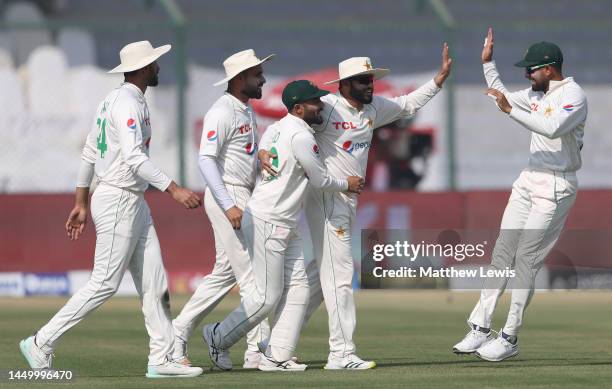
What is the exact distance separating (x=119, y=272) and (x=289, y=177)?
136cm

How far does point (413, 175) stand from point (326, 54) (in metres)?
3.33

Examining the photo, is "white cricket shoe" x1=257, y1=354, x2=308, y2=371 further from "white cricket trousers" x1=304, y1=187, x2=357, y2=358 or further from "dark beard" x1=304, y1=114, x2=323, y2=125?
"dark beard" x1=304, y1=114, x2=323, y2=125

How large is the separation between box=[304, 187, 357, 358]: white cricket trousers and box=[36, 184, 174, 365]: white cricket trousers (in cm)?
121

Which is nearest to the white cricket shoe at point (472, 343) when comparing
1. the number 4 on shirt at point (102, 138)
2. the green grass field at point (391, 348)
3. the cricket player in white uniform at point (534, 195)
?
the cricket player in white uniform at point (534, 195)

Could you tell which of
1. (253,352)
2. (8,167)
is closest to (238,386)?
(253,352)

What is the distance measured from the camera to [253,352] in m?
10.8

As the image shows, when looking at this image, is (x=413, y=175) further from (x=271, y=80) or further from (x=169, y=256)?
(x=169, y=256)

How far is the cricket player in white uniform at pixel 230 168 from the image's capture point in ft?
33.4

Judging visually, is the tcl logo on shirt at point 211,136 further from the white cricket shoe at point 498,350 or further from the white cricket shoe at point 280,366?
the white cricket shoe at point 498,350

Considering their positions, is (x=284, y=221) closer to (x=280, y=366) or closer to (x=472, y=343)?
(x=280, y=366)

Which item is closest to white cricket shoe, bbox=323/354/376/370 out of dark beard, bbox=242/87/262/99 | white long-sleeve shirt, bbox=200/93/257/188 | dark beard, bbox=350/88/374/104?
white long-sleeve shirt, bbox=200/93/257/188

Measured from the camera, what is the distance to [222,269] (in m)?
10.6

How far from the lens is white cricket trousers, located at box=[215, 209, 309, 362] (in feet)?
32.9

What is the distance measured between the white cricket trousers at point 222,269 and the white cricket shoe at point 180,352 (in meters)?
0.04
